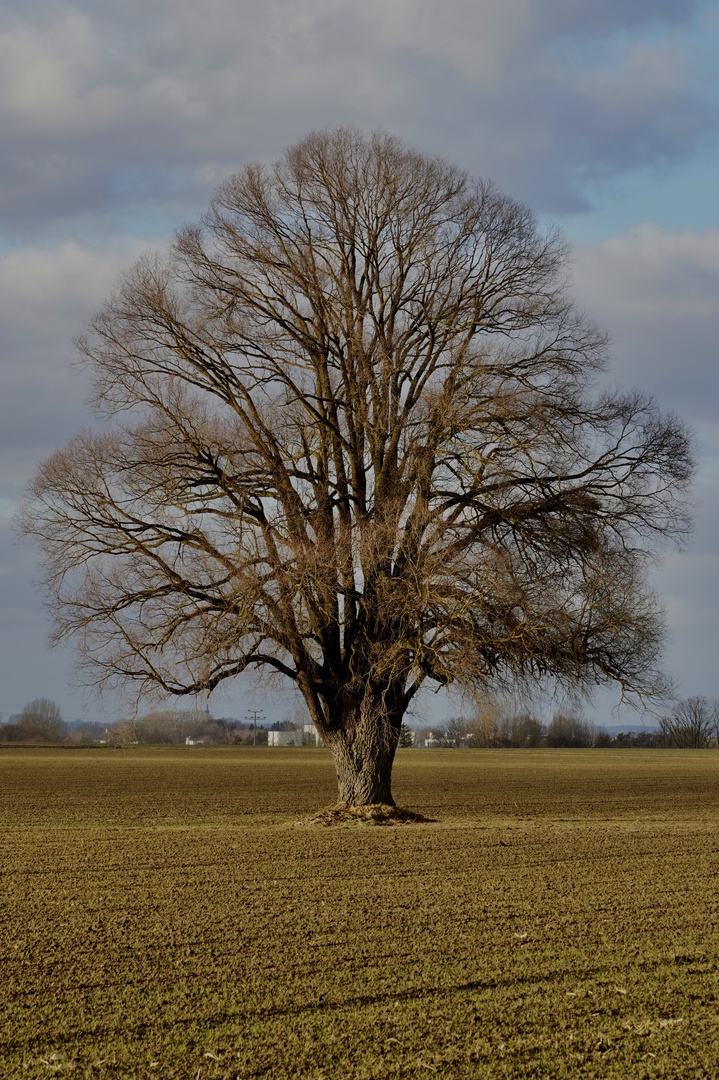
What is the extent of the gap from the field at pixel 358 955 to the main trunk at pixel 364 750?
52.9 inches

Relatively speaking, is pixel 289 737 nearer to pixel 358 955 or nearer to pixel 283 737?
pixel 283 737

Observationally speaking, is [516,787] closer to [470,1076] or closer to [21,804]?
[21,804]

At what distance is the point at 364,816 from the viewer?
20297mm

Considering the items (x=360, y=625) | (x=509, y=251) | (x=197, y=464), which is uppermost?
(x=509, y=251)

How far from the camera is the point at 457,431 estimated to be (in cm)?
1938

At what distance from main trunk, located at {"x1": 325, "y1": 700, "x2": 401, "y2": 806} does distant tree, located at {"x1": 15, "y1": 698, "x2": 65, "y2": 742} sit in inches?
4478

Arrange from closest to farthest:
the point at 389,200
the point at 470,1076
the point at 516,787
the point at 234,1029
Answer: the point at 470,1076
the point at 234,1029
the point at 389,200
the point at 516,787

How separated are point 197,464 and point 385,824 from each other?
7.92m

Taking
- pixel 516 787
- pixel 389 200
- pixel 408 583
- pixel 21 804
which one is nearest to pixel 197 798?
pixel 21 804

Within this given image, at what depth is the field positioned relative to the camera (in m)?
6.64

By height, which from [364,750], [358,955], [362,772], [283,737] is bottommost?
[283,737]

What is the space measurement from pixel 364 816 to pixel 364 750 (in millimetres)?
1274

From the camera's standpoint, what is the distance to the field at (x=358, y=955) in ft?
21.8

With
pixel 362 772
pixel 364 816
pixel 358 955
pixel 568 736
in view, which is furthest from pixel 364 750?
pixel 568 736
